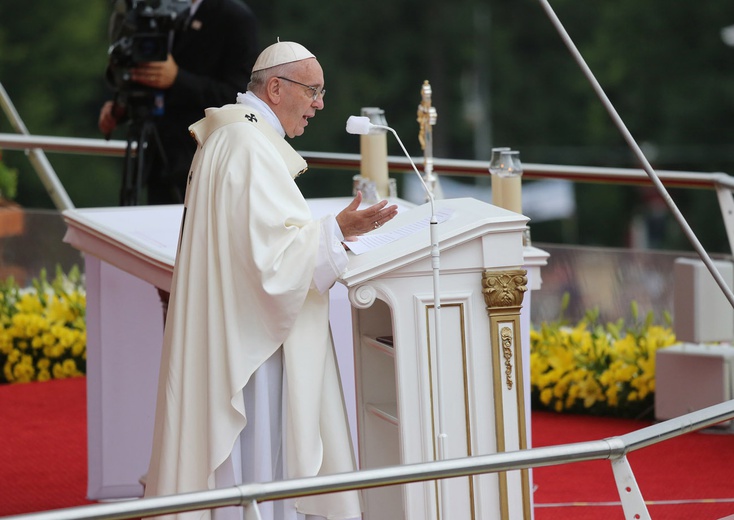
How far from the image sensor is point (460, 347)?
3574mm

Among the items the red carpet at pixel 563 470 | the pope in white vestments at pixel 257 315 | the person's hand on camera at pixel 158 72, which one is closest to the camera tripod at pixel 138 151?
the person's hand on camera at pixel 158 72

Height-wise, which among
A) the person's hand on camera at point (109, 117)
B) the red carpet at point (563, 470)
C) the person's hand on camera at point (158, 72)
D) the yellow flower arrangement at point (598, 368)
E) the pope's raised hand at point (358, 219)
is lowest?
the red carpet at point (563, 470)

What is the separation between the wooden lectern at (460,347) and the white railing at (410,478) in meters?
0.71

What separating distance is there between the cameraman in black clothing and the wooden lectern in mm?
1965

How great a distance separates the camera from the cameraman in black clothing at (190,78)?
5.38m

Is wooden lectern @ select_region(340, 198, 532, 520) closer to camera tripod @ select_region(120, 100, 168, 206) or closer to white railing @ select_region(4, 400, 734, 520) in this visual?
white railing @ select_region(4, 400, 734, 520)

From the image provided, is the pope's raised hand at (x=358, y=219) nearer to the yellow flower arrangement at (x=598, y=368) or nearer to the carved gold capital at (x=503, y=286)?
the carved gold capital at (x=503, y=286)

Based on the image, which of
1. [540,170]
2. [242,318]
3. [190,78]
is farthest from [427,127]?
[242,318]

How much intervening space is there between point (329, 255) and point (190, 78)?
204 centimetres

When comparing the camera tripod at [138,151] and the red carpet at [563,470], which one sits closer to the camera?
the red carpet at [563,470]

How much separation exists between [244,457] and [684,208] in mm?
24999

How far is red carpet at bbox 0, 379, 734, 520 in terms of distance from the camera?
479 centimetres

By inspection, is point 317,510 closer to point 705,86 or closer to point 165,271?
point 165,271

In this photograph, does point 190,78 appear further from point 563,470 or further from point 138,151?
point 563,470
